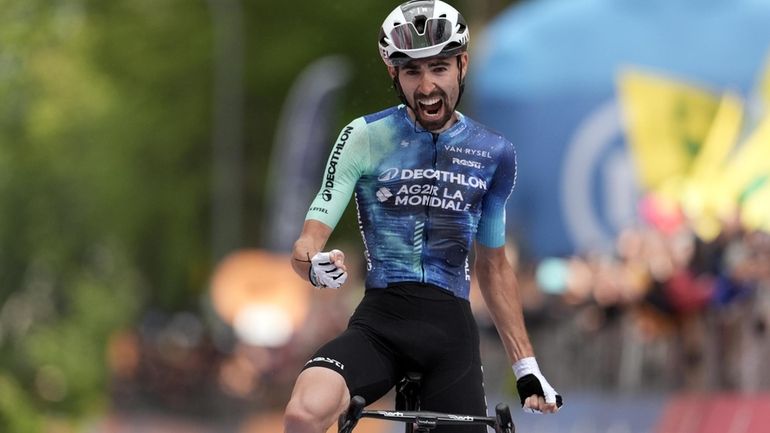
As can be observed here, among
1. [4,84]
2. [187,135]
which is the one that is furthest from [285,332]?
[187,135]

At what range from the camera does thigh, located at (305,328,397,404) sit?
9.62 m

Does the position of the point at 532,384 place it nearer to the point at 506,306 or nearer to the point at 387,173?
the point at 506,306

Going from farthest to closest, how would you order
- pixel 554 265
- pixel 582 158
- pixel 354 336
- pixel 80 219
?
pixel 80 219
pixel 582 158
pixel 554 265
pixel 354 336

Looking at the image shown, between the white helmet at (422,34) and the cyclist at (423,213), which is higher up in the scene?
the white helmet at (422,34)

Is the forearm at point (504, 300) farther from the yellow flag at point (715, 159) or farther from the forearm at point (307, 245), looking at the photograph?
the yellow flag at point (715, 159)

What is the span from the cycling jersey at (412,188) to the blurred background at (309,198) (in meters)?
1.50

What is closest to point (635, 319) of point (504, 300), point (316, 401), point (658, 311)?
point (658, 311)

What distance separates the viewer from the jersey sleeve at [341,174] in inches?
388

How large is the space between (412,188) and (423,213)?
133 millimetres

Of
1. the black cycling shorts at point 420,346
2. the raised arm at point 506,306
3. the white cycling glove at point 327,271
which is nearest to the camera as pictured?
the white cycling glove at point 327,271

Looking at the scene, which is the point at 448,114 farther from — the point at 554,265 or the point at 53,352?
the point at 53,352

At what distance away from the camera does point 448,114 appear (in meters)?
10.0

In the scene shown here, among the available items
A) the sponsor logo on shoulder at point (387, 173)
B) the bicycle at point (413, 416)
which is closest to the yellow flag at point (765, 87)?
the sponsor logo on shoulder at point (387, 173)

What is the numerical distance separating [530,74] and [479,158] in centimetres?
1619
